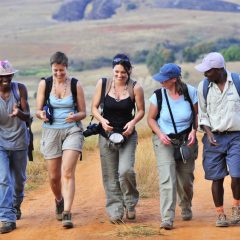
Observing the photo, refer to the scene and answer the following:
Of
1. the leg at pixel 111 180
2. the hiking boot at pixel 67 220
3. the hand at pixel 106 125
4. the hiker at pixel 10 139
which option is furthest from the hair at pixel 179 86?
the hiking boot at pixel 67 220

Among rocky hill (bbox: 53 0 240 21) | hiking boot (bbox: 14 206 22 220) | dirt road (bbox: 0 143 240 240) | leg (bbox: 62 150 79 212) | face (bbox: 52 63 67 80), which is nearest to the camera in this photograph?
dirt road (bbox: 0 143 240 240)

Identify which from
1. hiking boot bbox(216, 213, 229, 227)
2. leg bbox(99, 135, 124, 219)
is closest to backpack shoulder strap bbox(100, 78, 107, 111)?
leg bbox(99, 135, 124, 219)

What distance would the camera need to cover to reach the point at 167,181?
9047 mm

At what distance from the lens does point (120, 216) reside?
948cm

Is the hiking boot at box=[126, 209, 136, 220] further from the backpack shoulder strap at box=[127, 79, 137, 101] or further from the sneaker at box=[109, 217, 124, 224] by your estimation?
the backpack shoulder strap at box=[127, 79, 137, 101]

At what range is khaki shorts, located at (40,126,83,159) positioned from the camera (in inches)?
369

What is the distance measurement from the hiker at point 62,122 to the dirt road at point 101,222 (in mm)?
342

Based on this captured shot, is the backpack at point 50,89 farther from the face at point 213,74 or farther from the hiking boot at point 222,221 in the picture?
the hiking boot at point 222,221

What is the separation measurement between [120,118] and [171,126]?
23.0 inches

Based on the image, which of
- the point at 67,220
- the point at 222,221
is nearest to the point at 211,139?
the point at 222,221

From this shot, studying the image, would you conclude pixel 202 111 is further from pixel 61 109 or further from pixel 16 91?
pixel 16 91

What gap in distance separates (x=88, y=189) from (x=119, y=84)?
143 inches


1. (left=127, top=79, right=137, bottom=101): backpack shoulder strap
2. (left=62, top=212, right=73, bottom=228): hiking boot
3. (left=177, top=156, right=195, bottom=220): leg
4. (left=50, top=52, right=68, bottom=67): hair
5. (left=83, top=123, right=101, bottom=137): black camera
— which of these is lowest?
(left=62, top=212, right=73, bottom=228): hiking boot

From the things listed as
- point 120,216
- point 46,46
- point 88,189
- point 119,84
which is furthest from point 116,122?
point 46,46
